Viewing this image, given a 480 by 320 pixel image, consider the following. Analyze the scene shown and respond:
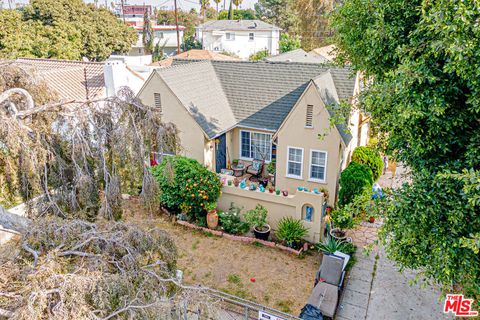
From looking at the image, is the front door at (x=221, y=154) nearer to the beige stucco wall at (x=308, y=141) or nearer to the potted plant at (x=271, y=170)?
the potted plant at (x=271, y=170)

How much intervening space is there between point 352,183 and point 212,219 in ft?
22.1

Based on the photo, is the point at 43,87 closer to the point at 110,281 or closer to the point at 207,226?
the point at 110,281

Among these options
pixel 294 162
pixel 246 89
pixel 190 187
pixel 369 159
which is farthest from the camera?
pixel 246 89

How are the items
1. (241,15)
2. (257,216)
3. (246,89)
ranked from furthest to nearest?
(241,15) < (246,89) < (257,216)

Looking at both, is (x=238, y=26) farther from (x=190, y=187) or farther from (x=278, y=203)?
(x=278, y=203)

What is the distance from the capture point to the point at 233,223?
627 inches

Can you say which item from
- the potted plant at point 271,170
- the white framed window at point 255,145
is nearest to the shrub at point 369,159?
the potted plant at point 271,170

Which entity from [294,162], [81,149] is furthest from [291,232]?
[81,149]

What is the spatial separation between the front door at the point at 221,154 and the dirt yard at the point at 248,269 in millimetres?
5342

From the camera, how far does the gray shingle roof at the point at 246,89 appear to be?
1923 cm

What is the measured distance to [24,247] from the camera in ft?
23.1

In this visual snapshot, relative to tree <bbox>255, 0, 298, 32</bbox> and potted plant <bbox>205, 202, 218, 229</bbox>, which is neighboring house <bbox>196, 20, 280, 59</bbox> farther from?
potted plant <bbox>205, 202, 218, 229</bbox>

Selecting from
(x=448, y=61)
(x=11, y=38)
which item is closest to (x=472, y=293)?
(x=448, y=61)

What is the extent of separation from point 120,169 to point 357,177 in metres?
10.6
